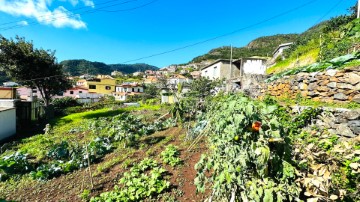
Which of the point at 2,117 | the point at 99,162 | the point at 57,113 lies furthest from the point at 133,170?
the point at 57,113

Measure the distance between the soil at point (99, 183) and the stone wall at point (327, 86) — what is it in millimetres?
4152

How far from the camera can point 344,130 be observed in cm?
516

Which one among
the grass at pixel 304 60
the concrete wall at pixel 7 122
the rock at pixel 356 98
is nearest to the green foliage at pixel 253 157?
the rock at pixel 356 98

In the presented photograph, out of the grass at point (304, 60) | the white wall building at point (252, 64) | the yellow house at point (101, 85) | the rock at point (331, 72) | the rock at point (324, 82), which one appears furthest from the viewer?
the yellow house at point (101, 85)

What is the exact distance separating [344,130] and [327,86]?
7.35 feet

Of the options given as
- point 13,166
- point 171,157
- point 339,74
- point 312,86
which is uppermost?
point 339,74

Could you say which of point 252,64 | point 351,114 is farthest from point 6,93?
point 252,64

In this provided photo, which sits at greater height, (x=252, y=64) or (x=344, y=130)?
(x=252, y=64)

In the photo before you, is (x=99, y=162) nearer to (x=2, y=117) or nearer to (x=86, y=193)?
(x=86, y=193)

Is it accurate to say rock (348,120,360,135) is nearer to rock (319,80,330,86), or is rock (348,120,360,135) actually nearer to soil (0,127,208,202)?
rock (319,80,330,86)

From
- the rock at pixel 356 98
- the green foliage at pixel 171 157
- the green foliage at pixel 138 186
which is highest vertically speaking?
the rock at pixel 356 98

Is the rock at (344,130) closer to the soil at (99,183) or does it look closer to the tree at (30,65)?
the soil at (99,183)

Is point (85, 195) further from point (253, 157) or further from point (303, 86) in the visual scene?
point (303, 86)

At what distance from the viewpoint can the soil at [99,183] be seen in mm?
5496
